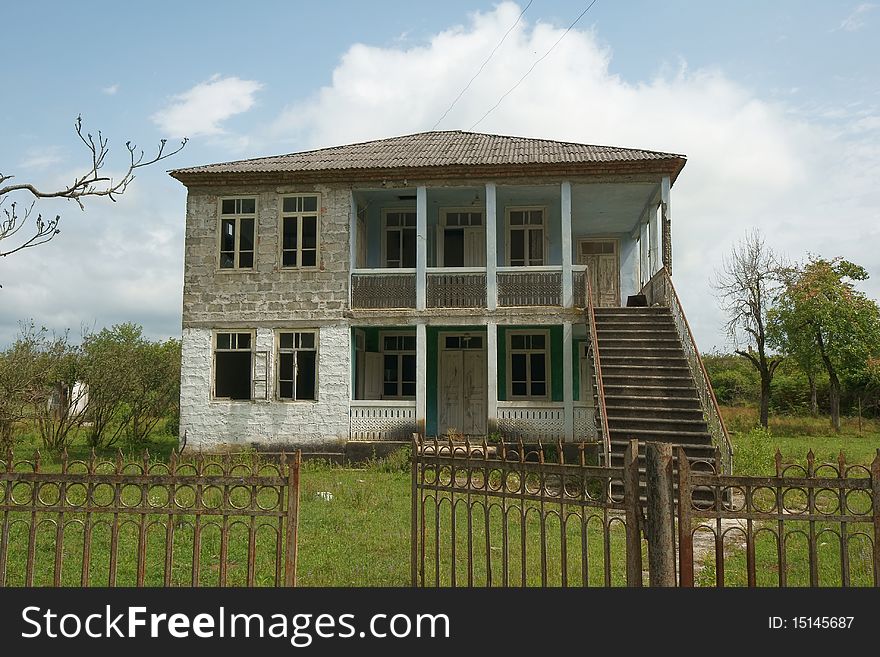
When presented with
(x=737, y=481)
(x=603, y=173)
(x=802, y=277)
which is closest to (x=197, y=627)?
(x=737, y=481)

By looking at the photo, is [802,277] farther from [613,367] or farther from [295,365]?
[295,365]

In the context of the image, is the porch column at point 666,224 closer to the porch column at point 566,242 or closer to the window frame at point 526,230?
the porch column at point 566,242

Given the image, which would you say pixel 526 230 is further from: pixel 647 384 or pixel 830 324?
pixel 830 324

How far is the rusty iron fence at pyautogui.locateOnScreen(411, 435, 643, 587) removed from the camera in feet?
14.5

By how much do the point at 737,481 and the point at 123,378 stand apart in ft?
57.9

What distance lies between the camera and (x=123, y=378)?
18.6 m

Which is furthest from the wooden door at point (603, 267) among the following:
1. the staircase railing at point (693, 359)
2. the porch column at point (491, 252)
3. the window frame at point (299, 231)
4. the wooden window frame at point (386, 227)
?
the window frame at point (299, 231)

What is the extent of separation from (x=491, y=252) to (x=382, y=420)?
4453mm

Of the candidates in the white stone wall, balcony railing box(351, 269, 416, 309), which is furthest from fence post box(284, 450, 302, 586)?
balcony railing box(351, 269, 416, 309)

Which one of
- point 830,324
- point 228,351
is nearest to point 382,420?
point 228,351

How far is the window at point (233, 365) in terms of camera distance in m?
16.3

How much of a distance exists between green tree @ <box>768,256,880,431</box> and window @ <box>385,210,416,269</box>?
16.9 m

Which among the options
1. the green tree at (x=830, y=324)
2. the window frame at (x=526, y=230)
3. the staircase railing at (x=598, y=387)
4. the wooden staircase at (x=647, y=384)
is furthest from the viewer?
the green tree at (x=830, y=324)

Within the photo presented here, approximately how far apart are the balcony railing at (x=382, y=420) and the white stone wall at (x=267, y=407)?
0.74 feet
